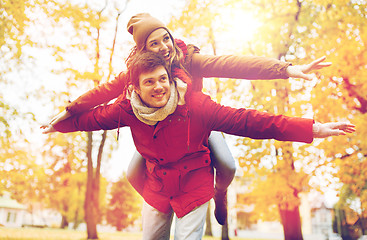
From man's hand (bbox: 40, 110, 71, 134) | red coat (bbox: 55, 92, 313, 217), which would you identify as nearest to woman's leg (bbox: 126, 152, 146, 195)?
red coat (bbox: 55, 92, 313, 217)

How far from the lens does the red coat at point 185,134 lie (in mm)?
2215

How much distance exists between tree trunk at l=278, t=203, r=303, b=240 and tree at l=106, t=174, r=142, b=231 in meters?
22.9

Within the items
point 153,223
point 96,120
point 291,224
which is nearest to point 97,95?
point 96,120

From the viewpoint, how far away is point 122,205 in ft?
106

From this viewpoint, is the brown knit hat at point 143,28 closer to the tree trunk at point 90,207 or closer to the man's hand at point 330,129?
the man's hand at point 330,129

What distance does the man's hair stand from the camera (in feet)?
7.49

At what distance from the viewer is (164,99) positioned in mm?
2236

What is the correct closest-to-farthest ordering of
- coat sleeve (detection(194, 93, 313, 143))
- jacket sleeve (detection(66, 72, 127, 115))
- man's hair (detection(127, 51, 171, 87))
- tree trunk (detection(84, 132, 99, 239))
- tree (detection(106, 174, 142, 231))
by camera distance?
coat sleeve (detection(194, 93, 313, 143)) → man's hair (detection(127, 51, 171, 87)) → jacket sleeve (detection(66, 72, 127, 115)) → tree trunk (detection(84, 132, 99, 239)) → tree (detection(106, 174, 142, 231))

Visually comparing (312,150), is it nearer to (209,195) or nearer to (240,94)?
(240,94)

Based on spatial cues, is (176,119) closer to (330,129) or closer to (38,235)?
(330,129)

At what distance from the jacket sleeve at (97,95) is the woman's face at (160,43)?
0.33 meters

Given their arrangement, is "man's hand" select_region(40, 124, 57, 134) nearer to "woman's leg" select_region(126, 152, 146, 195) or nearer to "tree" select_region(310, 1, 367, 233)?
"woman's leg" select_region(126, 152, 146, 195)

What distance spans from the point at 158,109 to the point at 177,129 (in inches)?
9.1

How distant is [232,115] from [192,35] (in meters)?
9.24
